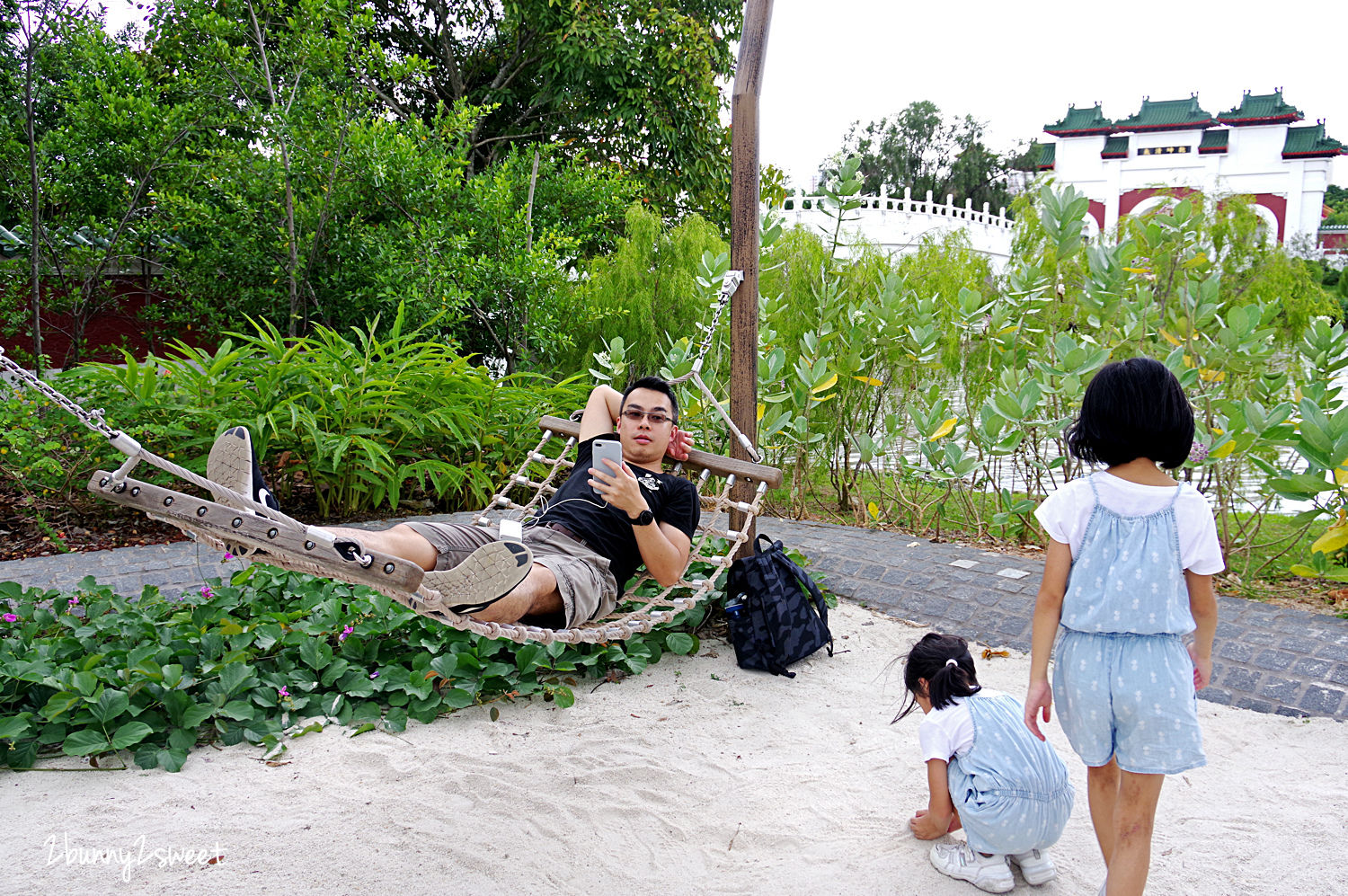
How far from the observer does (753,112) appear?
2979mm

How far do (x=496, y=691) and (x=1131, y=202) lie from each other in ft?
101

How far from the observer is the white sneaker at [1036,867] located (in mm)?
1688

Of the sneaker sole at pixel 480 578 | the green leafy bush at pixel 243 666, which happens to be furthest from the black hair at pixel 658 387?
the sneaker sole at pixel 480 578

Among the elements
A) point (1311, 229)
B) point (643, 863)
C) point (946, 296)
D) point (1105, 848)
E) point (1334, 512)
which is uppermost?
point (1311, 229)

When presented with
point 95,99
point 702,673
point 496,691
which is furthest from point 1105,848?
point 95,99

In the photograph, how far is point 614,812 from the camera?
6.44ft

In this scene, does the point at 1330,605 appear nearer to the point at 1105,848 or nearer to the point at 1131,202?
the point at 1105,848

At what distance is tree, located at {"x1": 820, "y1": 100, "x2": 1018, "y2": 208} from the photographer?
31328 millimetres

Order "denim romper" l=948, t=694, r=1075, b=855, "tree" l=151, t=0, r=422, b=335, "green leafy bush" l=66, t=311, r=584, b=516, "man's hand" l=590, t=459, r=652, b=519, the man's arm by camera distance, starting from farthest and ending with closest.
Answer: "tree" l=151, t=0, r=422, b=335 → "green leafy bush" l=66, t=311, r=584, b=516 → the man's arm → "man's hand" l=590, t=459, r=652, b=519 → "denim romper" l=948, t=694, r=1075, b=855

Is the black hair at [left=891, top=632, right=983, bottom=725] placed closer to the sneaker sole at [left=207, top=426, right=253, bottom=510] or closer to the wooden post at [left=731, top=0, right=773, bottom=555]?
the wooden post at [left=731, top=0, right=773, bottom=555]

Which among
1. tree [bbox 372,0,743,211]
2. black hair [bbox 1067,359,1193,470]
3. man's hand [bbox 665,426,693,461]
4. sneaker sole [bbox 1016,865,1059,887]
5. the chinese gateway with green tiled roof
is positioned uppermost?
the chinese gateway with green tiled roof

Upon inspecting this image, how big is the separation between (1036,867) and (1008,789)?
186 millimetres

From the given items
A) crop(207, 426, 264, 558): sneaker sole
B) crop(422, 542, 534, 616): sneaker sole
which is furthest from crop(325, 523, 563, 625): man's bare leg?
crop(207, 426, 264, 558): sneaker sole

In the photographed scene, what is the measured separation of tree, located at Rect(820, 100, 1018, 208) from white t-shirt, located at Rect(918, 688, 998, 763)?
104 feet
